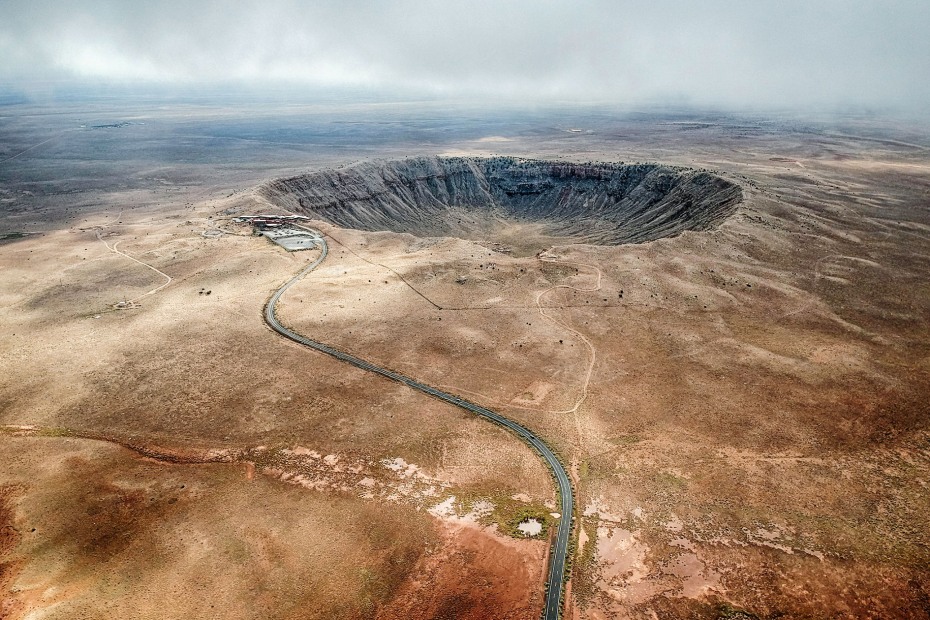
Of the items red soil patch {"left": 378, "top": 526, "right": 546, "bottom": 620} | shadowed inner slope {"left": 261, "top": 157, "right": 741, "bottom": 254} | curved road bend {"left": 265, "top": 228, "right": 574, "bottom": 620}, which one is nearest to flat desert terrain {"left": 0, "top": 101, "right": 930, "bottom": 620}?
red soil patch {"left": 378, "top": 526, "right": 546, "bottom": 620}

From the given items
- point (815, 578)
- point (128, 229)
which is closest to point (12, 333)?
point (128, 229)

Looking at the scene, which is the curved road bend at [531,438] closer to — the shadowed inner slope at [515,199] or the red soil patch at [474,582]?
the red soil patch at [474,582]

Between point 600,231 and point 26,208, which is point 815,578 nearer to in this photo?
point 600,231

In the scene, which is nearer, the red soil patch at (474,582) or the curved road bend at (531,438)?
the red soil patch at (474,582)

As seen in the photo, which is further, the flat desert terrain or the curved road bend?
the flat desert terrain

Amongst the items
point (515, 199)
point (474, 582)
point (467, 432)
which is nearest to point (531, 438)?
point (467, 432)

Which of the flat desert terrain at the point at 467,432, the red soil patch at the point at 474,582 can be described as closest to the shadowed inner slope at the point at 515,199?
the flat desert terrain at the point at 467,432

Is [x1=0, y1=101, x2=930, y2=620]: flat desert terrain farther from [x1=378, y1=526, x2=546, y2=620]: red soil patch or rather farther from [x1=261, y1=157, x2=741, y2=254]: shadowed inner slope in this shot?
[x1=261, y1=157, x2=741, y2=254]: shadowed inner slope
